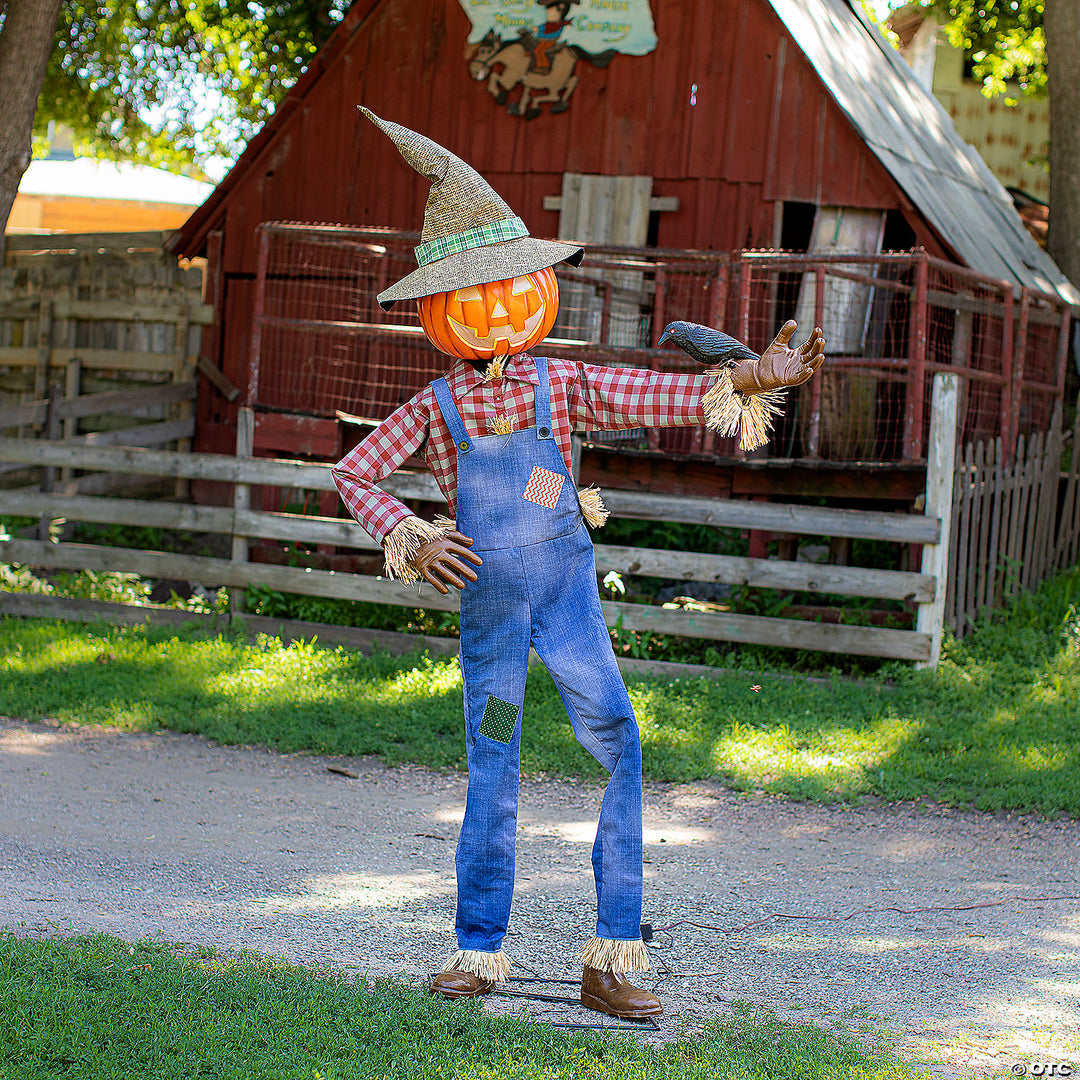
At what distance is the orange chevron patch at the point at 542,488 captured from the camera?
3.61m

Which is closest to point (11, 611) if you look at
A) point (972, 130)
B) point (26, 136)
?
point (26, 136)

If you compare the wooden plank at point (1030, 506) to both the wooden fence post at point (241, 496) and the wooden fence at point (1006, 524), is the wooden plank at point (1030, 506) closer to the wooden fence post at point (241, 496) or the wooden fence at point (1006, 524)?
the wooden fence at point (1006, 524)

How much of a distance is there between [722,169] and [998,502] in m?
4.06

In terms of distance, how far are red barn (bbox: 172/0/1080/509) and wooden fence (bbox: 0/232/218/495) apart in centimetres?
58

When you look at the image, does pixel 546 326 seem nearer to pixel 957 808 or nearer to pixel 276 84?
pixel 957 808

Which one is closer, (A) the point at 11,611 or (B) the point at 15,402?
(A) the point at 11,611

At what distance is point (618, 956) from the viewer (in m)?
3.52

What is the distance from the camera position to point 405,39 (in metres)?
11.5

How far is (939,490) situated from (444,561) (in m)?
4.55

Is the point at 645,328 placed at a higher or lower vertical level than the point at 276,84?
lower

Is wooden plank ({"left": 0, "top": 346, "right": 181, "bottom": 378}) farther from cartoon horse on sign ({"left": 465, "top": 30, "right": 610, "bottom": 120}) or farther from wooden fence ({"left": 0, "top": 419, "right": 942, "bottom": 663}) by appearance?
cartoon horse on sign ({"left": 465, "top": 30, "right": 610, "bottom": 120})

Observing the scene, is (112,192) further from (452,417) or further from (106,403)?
(452,417)

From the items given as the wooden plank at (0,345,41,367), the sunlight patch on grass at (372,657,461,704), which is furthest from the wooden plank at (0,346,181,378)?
the sunlight patch on grass at (372,657,461,704)

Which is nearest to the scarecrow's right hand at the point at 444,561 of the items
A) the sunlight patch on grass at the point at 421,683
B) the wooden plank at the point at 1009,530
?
the sunlight patch on grass at the point at 421,683
